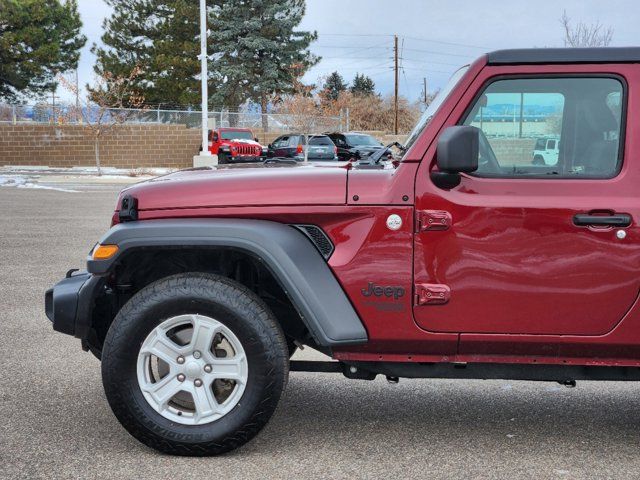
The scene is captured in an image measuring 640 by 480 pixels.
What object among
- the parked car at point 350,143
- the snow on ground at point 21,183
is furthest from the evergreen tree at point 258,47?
the snow on ground at point 21,183

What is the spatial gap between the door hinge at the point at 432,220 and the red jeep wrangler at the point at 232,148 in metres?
28.0

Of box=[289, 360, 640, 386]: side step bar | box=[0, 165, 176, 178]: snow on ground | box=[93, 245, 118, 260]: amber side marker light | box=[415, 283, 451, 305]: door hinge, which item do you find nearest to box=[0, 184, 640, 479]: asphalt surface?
box=[289, 360, 640, 386]: side step bar

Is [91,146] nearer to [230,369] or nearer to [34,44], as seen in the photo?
[34,44]

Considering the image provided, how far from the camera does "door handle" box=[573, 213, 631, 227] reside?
134 inches

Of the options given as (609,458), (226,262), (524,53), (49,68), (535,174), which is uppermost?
(49,68)

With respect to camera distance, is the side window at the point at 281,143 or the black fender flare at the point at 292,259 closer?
the black fender flare at the point at 292,259

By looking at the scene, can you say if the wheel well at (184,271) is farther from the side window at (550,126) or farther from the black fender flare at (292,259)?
the side window at (550,126)

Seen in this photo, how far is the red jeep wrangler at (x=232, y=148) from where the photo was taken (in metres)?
32.1

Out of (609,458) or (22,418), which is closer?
(609,458)

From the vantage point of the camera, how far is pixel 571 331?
136 inches

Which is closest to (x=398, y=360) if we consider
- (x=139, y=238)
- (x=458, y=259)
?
(x=458, y=259)

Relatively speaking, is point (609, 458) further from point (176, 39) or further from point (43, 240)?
point (176, 39)

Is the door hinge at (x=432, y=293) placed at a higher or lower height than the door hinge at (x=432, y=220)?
lower

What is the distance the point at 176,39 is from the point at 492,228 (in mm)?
45981
